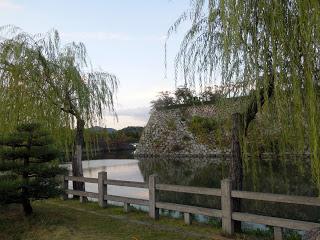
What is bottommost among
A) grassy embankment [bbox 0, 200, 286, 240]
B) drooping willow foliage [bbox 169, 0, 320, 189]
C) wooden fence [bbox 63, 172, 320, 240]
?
grassy embankment [bbox 0, 200, 286, 240]

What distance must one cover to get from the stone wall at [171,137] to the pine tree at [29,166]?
29.2 meters

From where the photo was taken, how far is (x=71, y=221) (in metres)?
9.73

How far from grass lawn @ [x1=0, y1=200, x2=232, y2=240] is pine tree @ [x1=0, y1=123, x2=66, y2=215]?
620mm

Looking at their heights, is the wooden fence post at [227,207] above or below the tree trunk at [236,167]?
below

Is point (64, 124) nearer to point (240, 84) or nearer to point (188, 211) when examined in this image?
point (188, 211)

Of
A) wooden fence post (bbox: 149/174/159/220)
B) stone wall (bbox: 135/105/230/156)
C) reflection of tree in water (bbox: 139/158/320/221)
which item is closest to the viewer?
wooden fence post (bbox: 149/174/159/220)

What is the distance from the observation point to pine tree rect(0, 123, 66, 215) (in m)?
9.70

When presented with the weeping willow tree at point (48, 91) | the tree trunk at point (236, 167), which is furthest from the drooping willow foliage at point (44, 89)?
the tree trunk at point (236, 167)

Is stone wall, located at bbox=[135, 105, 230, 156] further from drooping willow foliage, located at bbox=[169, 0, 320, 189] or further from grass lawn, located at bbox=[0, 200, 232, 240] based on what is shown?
drooping willow foliage, located at bbox=[169, 0, 320, 189]

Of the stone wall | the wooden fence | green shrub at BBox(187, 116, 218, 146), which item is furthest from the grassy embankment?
green shrub at BBox(187, 116, 218, 146)

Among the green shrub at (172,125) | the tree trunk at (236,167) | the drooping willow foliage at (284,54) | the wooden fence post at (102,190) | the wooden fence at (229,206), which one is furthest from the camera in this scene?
the green shrub at (172,125)

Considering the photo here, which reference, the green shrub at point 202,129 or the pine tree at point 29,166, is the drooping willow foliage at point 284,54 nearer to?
the pine tree at point 29,166

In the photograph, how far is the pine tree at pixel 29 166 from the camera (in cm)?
970

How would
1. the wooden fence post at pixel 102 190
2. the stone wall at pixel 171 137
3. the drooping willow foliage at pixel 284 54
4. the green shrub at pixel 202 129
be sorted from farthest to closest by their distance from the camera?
1. the stone wall at pixel 171 137
2. the green shrub at pixel 202 129
3. the wooden fence post at pixel 102 190
4. the drooping willow foliage at pixel 284 54
